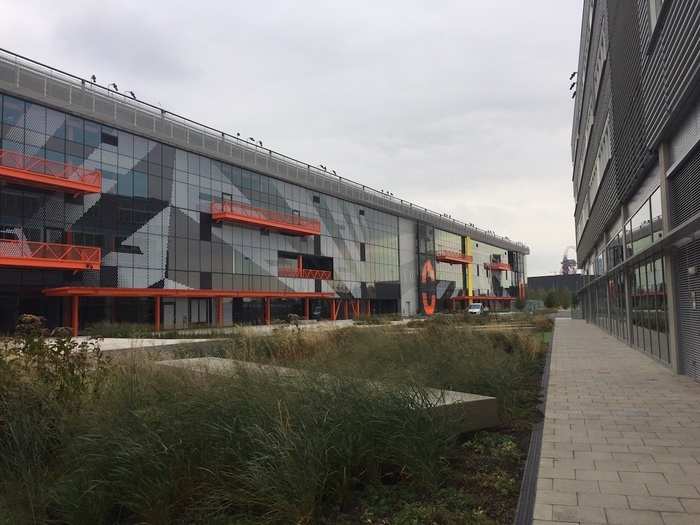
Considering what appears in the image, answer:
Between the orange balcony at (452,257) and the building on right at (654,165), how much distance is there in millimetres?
51155

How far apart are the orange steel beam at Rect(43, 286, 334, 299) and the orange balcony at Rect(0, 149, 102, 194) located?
17.3ft

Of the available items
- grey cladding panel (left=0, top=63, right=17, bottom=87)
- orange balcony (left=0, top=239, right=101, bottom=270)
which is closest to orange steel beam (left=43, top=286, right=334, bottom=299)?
orange balcony (left=0, top=239, right=101, bottom=270)

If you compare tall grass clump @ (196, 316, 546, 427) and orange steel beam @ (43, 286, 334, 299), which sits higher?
orange steel beam @ (43, 286, 334, 299)

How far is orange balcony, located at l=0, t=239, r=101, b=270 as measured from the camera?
25.4m

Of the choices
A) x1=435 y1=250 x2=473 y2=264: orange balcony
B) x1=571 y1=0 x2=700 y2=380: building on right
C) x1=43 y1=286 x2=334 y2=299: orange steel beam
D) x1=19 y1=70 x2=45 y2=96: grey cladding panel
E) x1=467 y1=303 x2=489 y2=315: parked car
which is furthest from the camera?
x1=435 y1=250 x2=473 y2=264: orange balcony

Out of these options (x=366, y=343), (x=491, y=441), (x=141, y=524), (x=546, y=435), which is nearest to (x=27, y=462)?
(x=141, y=524)

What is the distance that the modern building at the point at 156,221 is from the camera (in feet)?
90.0

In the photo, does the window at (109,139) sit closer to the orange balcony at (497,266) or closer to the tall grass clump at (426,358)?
the tall grass clump at (426,358)

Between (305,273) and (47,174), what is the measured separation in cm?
2371

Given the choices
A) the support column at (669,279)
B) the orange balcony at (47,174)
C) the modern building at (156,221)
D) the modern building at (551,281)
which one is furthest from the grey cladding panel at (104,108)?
the modern building at (551,281)

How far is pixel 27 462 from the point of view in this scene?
14.7ft

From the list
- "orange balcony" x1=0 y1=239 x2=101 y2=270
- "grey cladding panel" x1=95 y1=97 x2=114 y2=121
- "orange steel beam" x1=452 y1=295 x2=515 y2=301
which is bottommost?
"orange steel beam" x1=452 y1=295 x2=515 y2=301

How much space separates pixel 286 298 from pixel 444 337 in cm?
3415

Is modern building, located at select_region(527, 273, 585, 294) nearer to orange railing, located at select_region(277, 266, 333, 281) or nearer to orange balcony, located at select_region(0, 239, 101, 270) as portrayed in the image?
orange railing, located at select_region(277, 266, 333, 281)
